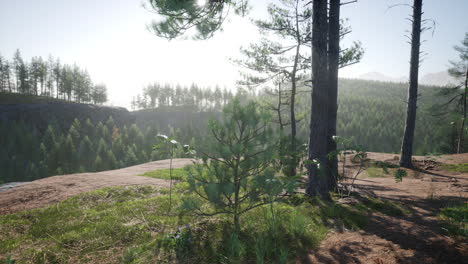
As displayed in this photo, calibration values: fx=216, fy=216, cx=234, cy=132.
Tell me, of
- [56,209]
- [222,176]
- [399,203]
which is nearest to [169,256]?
[222,176]

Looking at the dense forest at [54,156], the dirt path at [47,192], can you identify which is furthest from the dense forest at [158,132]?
the dirt path at [47,192]

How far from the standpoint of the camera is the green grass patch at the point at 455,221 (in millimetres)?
2748

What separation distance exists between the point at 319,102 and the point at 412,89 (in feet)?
30.4

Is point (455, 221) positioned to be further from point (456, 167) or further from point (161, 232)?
point (456, 167)

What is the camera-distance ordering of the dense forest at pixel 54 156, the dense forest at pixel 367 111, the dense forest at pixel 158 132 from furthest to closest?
1. the dense forest at pixel 367 111
2. the dense forest at pixel 54 156
3. the dense forest at pixel 158 132

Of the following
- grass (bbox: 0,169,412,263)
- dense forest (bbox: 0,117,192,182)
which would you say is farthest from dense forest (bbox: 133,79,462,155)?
grass (bbox: 0,169,412,263)

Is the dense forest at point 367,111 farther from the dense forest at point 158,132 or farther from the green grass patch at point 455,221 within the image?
the green grass patch at point 455,221

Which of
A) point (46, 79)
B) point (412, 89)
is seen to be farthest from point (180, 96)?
point (412, 89)

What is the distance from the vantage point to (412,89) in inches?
429

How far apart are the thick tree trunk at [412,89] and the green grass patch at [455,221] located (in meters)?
7.77

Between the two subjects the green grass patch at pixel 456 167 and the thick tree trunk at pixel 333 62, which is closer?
the thick tree trunk at pixel 333 62

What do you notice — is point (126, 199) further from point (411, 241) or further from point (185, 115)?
point (185, 115)

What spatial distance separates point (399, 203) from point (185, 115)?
81.7m

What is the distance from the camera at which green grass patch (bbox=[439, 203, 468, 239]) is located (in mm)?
2748
